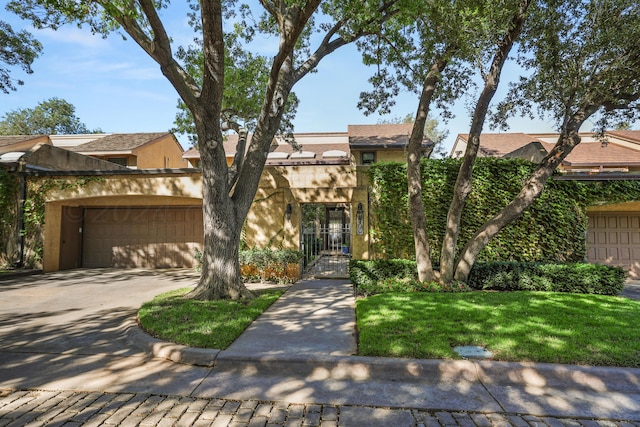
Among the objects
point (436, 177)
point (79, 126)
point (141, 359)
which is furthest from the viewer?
point (79, 126)

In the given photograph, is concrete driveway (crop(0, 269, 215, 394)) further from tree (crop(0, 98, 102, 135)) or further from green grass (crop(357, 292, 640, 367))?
tree (crop(0, 98, 102, 135))

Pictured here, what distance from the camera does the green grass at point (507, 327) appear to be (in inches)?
165

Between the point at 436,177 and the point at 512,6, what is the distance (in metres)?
5.17

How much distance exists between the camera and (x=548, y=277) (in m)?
8.59

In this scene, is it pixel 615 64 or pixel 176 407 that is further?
pixel 615 64

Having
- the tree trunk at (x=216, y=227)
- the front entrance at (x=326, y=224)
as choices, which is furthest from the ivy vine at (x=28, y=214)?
the front entrance at (x=326, y=224)

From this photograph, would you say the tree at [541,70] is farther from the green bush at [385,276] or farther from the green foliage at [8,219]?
the green foliage at [8,219]

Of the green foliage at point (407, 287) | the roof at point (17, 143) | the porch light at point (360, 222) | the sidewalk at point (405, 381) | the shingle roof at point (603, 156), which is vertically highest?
the roof at point (17, 143)

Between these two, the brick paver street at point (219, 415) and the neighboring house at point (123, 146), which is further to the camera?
the neighboring house at point (123, 146)

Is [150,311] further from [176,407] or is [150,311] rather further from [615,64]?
[615,64]

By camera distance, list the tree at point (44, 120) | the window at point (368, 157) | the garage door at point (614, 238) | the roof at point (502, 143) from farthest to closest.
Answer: the tree at point (44, 120)
the window at point (368, 157)
the roof at point (502, 143)
the garage door at point (614, 238)

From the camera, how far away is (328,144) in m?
23.8

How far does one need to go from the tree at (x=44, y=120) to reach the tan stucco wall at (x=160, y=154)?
22555mm

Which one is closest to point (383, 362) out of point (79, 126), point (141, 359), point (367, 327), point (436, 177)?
point (367, 327)
